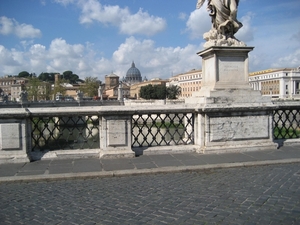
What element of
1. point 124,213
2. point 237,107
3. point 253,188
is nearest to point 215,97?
point 237,107

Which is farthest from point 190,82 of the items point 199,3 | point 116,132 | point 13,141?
point 13,141

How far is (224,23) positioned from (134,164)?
4031mm

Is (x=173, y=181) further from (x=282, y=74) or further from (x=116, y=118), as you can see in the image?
(x=282, y=74)

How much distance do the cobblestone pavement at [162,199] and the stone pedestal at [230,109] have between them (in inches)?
58.2

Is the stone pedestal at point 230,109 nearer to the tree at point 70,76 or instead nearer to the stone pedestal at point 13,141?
the stone pedestal at point 13,141

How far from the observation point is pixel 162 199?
176 inches

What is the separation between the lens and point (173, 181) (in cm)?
537

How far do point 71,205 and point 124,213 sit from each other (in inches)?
31.8

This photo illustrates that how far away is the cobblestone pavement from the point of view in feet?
12.6

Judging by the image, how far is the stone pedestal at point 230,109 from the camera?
7.18m

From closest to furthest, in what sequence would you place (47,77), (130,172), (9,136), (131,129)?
(130,172), (9,136), (131,129), (47,77)

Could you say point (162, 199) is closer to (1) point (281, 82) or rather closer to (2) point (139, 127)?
(2) point (139, 127)

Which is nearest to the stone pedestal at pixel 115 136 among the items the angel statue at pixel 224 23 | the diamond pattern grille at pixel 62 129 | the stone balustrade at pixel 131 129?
the stone balustrade at pixel 131 129

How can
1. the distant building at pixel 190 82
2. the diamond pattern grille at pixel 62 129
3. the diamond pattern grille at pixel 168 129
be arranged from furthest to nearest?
the distant building at pixel 190 82 → the diamond pattern grille at pixel 168 129 → the diamond pattern grille at pixel 62 129
